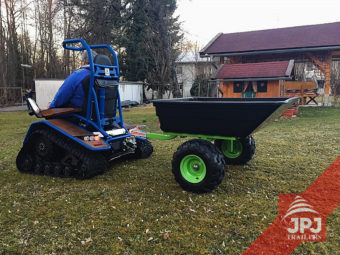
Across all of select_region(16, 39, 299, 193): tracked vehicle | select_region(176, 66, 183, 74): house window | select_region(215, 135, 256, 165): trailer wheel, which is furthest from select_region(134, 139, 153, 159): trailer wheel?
select_region(176, 66, 183, 74): house window

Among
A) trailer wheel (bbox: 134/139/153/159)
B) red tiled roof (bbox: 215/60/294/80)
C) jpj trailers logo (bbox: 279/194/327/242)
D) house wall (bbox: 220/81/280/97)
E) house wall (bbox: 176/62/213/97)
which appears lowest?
jpj trailers logo (bbox: 279/194/327/242)

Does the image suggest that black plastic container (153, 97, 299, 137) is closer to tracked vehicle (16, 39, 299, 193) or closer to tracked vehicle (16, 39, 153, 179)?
tracked vehicle (16, 39, 299, 193)

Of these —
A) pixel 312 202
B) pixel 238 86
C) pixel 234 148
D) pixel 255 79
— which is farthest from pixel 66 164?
pixel 238 86

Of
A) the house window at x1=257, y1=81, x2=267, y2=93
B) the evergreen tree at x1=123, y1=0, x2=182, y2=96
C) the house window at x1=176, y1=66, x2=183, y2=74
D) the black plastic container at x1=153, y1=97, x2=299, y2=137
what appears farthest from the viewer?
the house window at x1=176, y1=66, x2=183, y2=74

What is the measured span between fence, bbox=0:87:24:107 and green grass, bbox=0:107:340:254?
68.0 feet

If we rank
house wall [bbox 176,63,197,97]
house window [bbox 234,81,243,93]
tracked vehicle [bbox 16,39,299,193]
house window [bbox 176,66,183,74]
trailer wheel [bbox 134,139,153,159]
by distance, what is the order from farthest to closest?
house wall [bbox 176,63,197,97] < house window [bbox 176,66,183,74] < house window [bbox 234,81,243,93] < trailer wheel [bbox 134,139,153,159] < tracked vehicle [bbox 16,39,299,193]

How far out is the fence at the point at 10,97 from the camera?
23.3 m

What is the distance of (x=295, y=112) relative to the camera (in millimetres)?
A: 13227

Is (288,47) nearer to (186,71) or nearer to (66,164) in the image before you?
(66,164)

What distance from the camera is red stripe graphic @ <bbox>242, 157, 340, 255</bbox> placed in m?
2.64

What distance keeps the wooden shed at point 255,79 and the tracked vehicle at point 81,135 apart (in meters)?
10.7

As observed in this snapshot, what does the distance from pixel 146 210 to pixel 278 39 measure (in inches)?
697

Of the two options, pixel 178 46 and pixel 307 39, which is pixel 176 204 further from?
pixel 178 46

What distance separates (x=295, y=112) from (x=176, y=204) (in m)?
11.3
